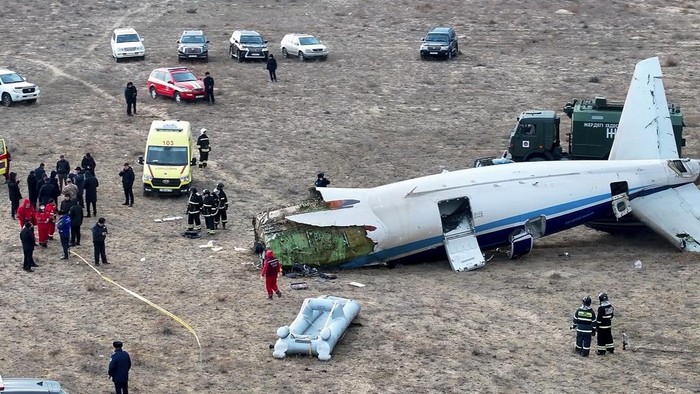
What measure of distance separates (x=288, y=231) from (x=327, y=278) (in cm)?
184

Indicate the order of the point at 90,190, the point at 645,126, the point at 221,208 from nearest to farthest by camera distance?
the point at 221,208 → the point at 645,126 → the point at 90,190

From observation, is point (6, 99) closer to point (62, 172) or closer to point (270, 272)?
point (62, 172)

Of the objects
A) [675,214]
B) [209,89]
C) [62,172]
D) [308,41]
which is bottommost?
[62,172]

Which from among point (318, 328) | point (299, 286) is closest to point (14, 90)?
point (299, 286)

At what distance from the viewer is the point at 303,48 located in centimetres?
6094

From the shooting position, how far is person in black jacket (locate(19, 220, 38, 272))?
31297mm

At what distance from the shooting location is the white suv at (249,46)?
60.6 m

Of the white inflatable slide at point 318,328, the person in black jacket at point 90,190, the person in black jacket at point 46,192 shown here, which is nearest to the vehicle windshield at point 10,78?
the person in black jacket at point 90,190

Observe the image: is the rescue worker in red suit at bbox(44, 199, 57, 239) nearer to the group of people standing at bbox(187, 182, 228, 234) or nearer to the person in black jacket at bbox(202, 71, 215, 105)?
the group of people standing at bbox(187, 182, 228, 234)

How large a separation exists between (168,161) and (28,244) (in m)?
9.30

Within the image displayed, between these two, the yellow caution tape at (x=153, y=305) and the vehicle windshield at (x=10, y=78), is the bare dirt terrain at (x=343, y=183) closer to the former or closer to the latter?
the yellow caution tape at (x=153, y=305)

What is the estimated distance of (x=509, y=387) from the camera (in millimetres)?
23906

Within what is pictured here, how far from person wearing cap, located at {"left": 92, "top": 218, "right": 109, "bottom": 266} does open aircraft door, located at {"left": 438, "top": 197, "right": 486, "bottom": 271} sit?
9.45 m

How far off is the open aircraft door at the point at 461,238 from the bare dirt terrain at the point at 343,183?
1.65 ft
